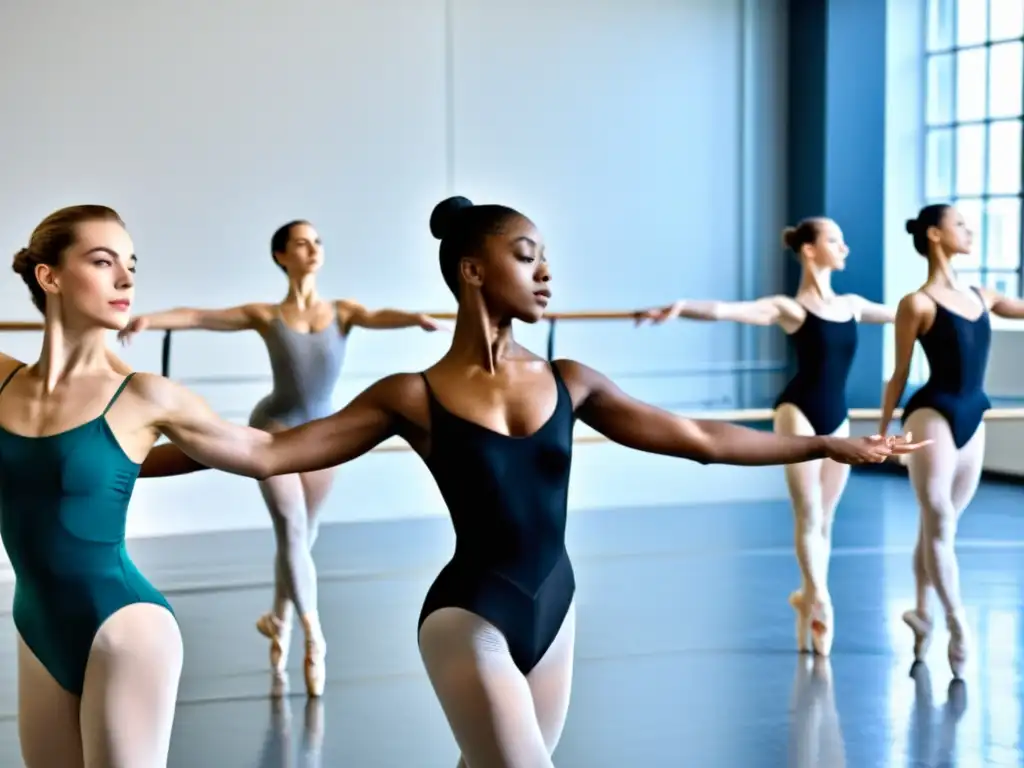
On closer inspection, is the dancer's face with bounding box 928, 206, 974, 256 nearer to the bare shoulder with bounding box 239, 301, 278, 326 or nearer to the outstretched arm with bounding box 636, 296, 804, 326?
the outstretched arm with bounding box 636, 296, 804, 326

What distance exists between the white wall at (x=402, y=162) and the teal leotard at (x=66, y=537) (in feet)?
20.1

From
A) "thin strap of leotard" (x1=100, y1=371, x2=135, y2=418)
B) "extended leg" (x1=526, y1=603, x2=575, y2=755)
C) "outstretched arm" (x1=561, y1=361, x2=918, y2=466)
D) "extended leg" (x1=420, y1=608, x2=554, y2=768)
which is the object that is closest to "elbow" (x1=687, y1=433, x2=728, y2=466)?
"outstretched arm" (x1=561, y1=361, x2=918, y2=466)

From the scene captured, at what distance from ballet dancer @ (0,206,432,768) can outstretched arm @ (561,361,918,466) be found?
0.53 meters

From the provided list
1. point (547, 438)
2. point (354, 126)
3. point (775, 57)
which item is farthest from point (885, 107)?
point (547, 438)

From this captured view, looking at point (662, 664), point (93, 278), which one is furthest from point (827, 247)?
point (93, 278)

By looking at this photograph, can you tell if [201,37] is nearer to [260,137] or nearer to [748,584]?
[260,137]

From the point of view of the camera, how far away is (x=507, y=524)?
252 cm

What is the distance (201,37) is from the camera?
8727 mm

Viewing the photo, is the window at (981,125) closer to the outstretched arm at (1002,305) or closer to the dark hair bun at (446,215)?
the outstretched arm at (1002,305)

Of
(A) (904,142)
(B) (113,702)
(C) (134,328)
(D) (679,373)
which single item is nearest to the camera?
(B) (113,702)

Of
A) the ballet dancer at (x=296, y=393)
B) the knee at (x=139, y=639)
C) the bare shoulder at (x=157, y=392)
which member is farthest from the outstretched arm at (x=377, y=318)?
the knee at (x=139, y=639)

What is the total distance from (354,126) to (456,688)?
22.9ft

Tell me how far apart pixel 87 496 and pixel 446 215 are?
0.77 m

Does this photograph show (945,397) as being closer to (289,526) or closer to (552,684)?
(289,526)
